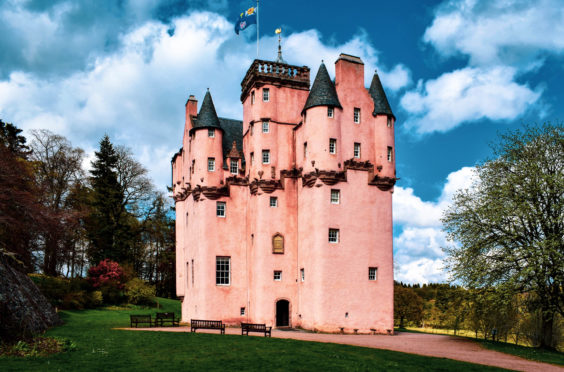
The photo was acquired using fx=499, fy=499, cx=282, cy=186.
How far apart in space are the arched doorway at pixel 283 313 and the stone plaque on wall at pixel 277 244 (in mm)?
4024

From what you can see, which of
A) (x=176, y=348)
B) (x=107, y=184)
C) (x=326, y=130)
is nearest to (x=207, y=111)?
(x=326, y=130)

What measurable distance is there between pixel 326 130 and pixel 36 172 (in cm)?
3336

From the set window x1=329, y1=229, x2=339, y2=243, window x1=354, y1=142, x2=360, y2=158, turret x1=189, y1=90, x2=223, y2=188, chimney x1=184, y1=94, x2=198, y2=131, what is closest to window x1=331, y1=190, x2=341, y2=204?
window x1=329, y1=229, x2=339, y2=243

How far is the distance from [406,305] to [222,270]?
26.4 meters

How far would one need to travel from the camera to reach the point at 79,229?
53281 millimetres

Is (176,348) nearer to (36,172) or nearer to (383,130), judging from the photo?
(383,130)

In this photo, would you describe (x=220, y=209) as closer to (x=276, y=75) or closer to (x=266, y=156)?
(x=266, y=156)

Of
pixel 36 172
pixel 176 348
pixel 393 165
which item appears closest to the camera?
pixel 176 348

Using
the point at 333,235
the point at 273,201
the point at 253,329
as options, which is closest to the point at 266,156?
the point at 273,201

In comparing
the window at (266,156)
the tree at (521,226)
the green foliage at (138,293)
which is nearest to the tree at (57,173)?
the green foliage at (138,293)

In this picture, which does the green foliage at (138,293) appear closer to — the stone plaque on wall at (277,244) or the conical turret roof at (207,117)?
the conical turret roof at (207,117)

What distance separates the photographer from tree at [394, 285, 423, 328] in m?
57.4

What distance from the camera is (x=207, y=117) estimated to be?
144ft

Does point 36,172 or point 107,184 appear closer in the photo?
point 36,172
